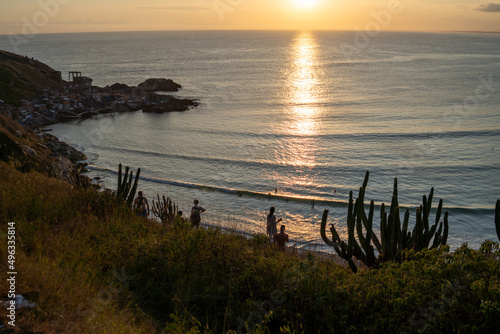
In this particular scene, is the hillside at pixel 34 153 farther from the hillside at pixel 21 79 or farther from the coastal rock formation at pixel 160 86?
the coastal rock formation at pixel 160 86

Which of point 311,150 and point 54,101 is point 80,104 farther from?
point 311,150

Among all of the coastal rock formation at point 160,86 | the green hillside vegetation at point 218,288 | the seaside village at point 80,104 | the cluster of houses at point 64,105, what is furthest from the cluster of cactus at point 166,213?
the coastal rock formation at point 160,86

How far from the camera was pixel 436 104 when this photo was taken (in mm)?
50406

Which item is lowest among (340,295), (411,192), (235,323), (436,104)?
(411,192)

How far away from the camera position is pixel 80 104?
4744 centimetres

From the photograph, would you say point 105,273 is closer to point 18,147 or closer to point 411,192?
point 18,147

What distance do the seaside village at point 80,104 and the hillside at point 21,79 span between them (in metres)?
0.86

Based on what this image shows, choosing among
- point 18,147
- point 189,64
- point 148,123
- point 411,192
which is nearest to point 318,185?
point 411,192

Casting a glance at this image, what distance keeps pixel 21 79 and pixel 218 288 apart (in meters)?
50.0

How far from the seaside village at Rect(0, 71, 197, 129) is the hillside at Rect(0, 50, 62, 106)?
0.86 meters

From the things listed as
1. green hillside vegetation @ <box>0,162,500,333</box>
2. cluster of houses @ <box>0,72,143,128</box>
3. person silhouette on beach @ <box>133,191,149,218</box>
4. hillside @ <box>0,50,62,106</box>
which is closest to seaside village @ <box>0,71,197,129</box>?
cluster of houses @ <box>0,72,143,128</box>

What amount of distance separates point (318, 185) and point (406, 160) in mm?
8371

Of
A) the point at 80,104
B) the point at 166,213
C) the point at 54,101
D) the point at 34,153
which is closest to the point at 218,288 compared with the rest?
the point at 166,213

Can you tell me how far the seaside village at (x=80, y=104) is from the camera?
1558 inches
